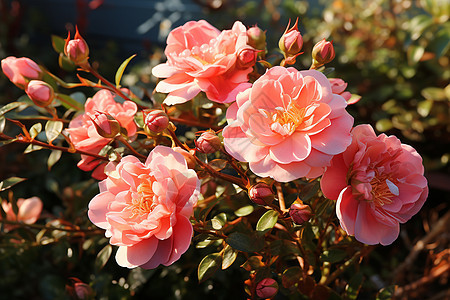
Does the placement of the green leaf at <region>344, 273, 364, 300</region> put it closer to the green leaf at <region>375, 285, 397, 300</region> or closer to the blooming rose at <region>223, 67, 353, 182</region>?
the green leaf at <region>375, 285, 397, 300</region>

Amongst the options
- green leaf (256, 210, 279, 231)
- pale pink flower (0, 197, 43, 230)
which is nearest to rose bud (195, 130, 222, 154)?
green leaf (256, 210, 279, 231)

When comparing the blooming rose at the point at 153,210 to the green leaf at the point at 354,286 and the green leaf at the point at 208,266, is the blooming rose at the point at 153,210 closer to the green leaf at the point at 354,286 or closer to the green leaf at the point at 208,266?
the green leaf at the point at 208,266

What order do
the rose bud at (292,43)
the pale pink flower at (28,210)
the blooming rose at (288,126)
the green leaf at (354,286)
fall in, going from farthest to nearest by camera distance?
the pale pink flower at (28,210), the green leaf at (354,286), the rose bud at (292,43), the blooming rose at (288,126)

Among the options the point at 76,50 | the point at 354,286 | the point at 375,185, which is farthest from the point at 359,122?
the point at 76,50

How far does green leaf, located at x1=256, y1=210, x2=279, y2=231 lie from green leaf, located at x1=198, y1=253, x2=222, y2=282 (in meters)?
0.08

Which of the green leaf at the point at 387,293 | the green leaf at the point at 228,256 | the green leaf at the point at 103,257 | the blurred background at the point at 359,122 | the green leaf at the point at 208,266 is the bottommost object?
the blurred background at the point at 359,122

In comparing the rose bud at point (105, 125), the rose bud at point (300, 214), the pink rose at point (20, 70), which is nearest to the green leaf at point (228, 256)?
the rose bud at point (300, 214)

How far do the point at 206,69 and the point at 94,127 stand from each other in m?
0.19

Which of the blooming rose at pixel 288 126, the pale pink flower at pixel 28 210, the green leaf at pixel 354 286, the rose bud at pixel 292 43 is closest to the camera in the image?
the blooming rose at pixel 288 126

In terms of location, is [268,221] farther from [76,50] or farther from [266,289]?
[76,50]

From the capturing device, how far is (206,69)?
0.54 m

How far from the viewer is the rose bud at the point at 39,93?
0.62m

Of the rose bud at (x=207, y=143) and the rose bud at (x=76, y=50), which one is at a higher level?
the rose bud at (x=76, y=50)

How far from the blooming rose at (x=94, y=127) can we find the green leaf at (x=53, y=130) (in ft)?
0.09
